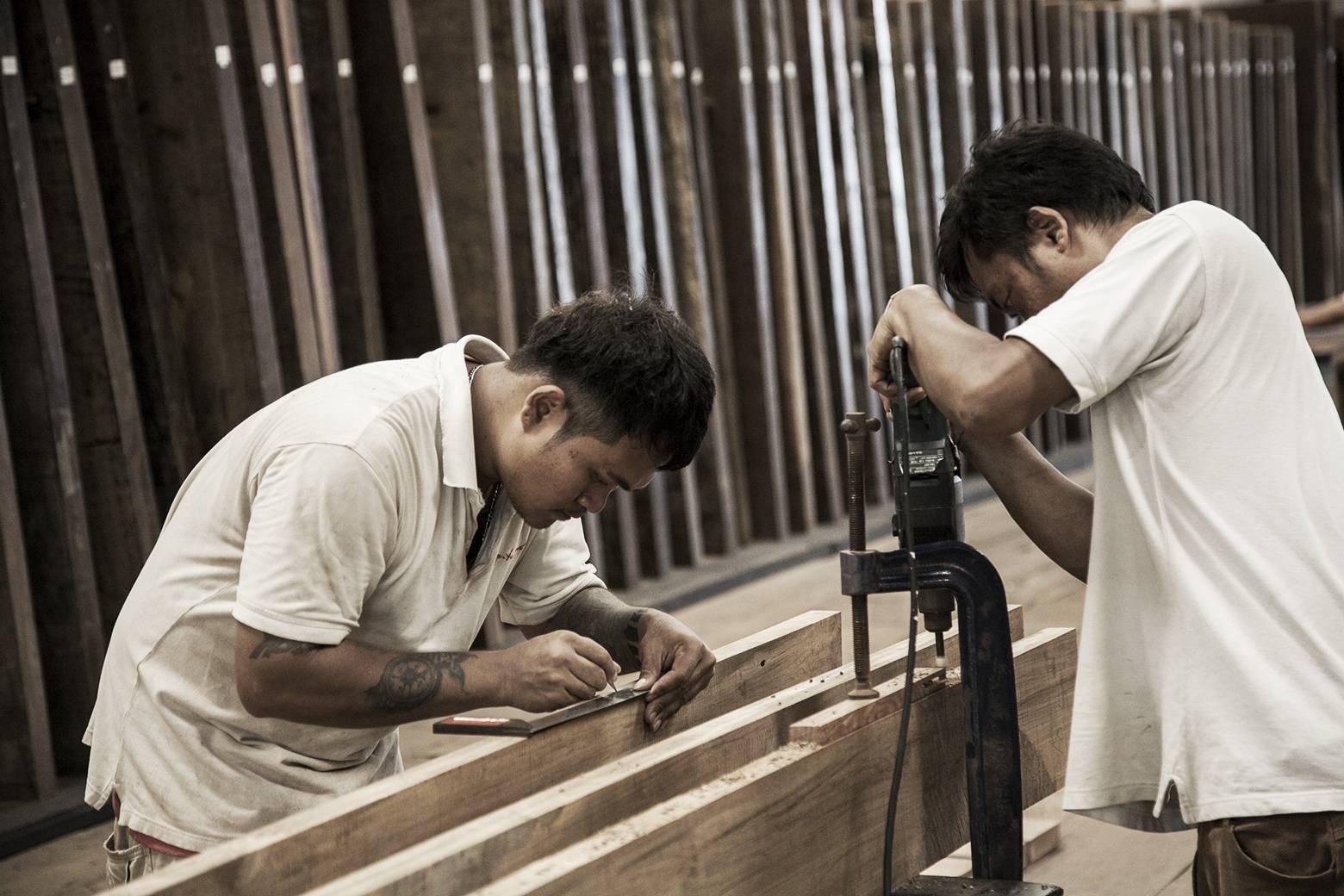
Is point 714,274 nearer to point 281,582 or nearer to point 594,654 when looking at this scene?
point 594,654

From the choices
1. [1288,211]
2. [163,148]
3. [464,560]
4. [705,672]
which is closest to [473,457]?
[464,560]

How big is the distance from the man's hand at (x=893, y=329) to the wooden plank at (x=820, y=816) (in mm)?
470

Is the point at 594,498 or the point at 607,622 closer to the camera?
the point at 594,498

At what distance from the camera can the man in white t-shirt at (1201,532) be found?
5.66 ft

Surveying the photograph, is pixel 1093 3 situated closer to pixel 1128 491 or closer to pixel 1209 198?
pixel 1209 198

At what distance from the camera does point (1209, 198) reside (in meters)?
10.1

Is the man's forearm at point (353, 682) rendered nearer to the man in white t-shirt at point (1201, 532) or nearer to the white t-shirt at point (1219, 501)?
the man in white t-shirt at point (1201, 532)

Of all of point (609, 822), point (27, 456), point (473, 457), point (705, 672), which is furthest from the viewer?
point (27, 456)

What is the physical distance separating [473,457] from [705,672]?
0.50 meters

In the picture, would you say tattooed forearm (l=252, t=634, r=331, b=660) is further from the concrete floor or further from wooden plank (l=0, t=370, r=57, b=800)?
wooden plank (l=0, t=370, r=57, b=800)

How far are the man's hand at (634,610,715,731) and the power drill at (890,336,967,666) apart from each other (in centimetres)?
36

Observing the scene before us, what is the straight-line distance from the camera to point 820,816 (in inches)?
74.3

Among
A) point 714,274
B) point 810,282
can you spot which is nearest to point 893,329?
point 714,274

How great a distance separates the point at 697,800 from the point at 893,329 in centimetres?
67
